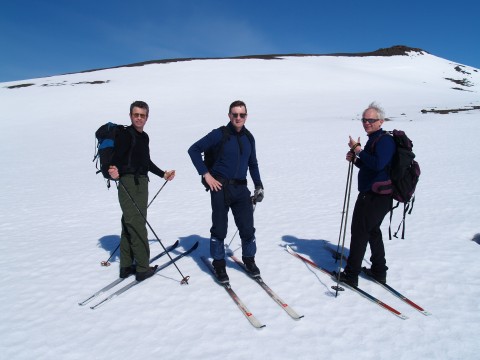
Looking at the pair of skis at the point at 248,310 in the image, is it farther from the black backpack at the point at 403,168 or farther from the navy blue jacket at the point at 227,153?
the black backpack at the point at 403,168

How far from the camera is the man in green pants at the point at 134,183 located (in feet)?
15.9

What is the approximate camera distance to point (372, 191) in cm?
462

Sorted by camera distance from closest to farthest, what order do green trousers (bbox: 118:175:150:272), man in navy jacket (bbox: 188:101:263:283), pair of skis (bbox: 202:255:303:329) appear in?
pair of skis (bbox: 202:255:303:329) → man in navy jacket (bbox: 188:101:263:283) → green trousers (bbox: 118:175:150:272)

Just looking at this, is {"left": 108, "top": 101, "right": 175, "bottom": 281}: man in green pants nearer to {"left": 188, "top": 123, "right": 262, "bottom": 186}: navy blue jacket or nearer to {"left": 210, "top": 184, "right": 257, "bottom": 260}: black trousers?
{"left": 188, "top": 123, "right": 262, "bottom": 186}: navy blue jacket

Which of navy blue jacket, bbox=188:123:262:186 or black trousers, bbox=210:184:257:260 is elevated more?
navy blue jacket, bbox=188:123:262:186

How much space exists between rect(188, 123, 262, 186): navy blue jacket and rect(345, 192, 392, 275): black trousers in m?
1.80

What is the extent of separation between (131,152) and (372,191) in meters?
3.52

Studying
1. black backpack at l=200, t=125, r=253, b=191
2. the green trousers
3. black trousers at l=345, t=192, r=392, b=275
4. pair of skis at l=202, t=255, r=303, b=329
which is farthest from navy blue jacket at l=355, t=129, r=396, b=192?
the green trousers

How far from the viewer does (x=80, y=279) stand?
220 inches

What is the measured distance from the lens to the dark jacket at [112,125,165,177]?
4.83 m

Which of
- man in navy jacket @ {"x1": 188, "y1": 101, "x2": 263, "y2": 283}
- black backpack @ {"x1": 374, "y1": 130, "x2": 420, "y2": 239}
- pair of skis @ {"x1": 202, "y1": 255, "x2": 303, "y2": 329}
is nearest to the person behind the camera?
pair of skis @ {"x1": 202, "y1": 255, "x2": 303, "y2": 329}

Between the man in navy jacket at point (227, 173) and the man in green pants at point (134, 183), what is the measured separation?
0.84m

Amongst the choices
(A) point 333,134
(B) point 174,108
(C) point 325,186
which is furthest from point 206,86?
(C) point 325,186

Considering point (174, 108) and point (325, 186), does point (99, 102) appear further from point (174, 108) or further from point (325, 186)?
point (325, 186)
